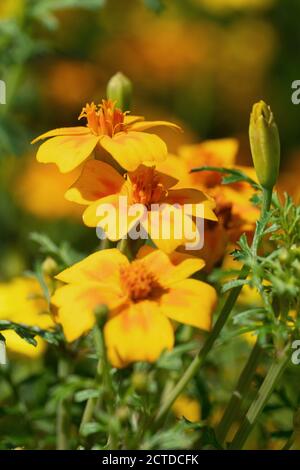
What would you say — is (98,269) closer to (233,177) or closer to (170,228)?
(170,228)

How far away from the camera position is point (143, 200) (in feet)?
3.87

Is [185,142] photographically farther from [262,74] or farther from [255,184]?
[255,184]

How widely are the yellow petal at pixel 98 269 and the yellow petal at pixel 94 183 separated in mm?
76

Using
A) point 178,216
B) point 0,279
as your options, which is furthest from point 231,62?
point 178,216

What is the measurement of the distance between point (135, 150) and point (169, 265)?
15 cm

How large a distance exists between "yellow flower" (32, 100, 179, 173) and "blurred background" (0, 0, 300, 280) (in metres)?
1.49

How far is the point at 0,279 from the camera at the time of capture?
2295 millimetres

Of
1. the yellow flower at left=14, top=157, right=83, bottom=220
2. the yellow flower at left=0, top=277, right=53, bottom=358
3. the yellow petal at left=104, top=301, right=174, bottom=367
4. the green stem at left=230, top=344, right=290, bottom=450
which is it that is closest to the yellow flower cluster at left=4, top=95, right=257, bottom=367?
the yellow petal at left=104, top=301, right=174, bottom=367

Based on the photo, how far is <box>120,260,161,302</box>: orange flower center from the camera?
3.64 feet

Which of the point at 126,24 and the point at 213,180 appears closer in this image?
the point at 213,180

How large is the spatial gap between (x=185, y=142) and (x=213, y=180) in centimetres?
179

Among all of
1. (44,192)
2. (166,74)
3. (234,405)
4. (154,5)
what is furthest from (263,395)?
(166,74)

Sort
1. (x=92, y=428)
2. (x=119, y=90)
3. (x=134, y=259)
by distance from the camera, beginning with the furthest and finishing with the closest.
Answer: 1. (x=119, y=90)
2. (x=134, y=259)
3. (x=92, y=428)

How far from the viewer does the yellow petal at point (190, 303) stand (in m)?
1.07
